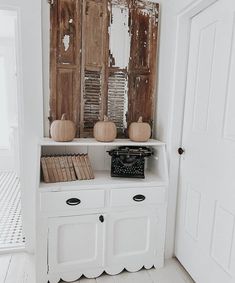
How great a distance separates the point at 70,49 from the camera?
6.07 feet

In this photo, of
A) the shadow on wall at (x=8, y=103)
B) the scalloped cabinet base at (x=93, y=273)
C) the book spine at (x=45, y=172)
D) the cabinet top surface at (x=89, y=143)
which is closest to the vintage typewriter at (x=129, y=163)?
the cabinet top surface at (x=89, y=143)

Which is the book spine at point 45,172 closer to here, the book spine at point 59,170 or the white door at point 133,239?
the book spine at point 59,170

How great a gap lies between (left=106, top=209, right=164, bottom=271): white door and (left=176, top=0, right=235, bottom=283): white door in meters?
0.25

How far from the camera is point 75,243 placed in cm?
172

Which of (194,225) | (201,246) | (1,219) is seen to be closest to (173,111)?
(194,225)

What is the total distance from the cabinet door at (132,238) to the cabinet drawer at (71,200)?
18cm

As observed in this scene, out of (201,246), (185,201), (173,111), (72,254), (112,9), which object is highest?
(112,9)

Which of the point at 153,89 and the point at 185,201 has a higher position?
the point at 153,89

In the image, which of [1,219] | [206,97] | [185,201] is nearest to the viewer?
[206,97]

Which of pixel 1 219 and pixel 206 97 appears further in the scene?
pixel 1 219

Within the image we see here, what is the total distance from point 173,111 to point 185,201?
71 centimetres

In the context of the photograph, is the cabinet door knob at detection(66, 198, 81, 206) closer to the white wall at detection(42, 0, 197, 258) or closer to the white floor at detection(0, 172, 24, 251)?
the white wall at detection(42, 0, 197, 258)

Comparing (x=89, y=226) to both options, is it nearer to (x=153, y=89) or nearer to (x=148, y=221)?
(x=148, y=221)

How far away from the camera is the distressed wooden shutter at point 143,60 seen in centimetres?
194
